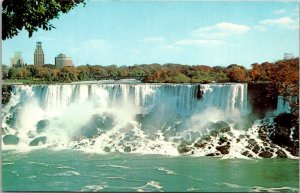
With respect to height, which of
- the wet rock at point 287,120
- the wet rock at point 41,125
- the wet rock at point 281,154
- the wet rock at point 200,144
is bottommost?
the wet rock at point 281,154

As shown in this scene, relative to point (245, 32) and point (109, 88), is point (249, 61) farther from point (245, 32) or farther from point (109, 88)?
point (109, 88)

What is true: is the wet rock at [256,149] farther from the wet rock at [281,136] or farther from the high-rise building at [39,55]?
the high-rise building at [39,55]

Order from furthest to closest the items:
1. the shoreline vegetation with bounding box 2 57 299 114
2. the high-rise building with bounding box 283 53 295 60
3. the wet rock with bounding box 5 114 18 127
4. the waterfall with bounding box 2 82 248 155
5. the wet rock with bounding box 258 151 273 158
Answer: the wet rock with bounding box 5 114 18 127, the waterfall with bounding box 2 82 248 155, the wet rock with bounding box 258 151 273 158, the shoreline vegetation with bounding box 2 57 299 114, the high-rise building with bounding box 283 53 295 60

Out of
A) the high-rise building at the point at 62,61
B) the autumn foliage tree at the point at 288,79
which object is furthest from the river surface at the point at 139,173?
the high-rise building at the point at 62,61

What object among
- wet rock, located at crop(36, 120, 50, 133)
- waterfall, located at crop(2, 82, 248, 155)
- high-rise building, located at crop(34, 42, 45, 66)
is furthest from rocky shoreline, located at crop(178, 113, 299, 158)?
high-rise building, located at crop(34, 42, 45, 66)

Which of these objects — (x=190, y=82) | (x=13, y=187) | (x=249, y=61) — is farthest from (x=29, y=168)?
(x=249, y=61)

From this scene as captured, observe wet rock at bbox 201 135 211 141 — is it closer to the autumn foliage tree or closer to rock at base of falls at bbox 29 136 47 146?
the autumn foliage tree
